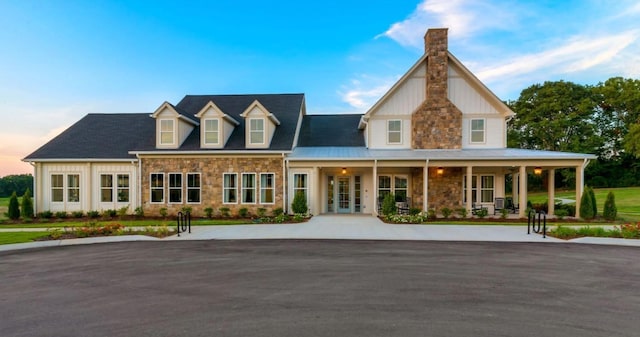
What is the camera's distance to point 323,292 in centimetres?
538

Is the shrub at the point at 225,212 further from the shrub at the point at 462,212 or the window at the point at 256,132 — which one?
the shrub at the point at 462,212

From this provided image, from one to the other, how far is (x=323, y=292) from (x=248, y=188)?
1221 centimetres

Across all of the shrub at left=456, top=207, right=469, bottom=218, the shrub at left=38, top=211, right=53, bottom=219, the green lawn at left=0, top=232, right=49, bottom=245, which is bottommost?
the shrub at left=38, top=211, right=53, bottom=219

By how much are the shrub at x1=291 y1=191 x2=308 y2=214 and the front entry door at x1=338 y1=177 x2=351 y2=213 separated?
3.09 metres

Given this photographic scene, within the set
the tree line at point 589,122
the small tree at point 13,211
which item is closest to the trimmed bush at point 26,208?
the small tree at point 13,211

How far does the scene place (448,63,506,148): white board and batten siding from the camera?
17594mm

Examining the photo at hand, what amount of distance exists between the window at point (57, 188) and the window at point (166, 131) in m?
6.23

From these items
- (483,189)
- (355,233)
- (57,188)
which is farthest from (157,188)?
(483,189)

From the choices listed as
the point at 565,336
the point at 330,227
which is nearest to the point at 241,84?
the point at 330,227

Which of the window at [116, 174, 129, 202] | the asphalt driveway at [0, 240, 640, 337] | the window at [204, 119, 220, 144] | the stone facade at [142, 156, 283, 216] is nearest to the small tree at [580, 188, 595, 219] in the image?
the asphalt driveway at [0, 240, 640, 337]

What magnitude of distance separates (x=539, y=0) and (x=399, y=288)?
19.4 meters

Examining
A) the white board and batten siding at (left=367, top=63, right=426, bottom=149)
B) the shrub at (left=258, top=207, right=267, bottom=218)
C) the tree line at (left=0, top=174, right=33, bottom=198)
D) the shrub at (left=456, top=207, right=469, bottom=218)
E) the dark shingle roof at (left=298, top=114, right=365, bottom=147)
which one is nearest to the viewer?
the shrub at (left=456, top=207, right=469, bottom=218)

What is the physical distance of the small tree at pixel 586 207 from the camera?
1495 cm

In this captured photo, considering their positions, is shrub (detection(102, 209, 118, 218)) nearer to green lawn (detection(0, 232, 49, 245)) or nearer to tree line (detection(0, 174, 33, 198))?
green lawn (detection(0, 232, 49, 245))
